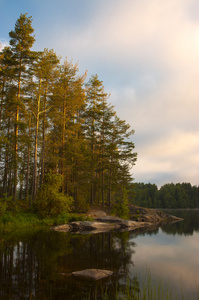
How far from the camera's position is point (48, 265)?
8.70m

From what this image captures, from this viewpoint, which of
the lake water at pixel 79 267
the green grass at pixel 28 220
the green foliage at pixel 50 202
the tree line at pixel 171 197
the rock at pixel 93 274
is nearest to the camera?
the lake water at pixel 79 267

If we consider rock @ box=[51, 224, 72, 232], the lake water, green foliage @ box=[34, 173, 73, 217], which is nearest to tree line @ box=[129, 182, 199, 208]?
green foliage @ box=[34, 173, 73, 217]

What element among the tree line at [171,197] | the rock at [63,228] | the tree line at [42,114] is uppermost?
the tree line at [42,114]

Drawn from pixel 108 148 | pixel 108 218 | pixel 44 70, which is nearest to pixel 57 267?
pixel 108 218

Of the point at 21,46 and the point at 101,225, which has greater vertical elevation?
the point at 21,46

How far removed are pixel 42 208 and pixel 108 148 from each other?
17385mm

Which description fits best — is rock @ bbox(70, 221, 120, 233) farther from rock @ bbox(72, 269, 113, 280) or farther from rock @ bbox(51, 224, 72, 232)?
rock @ bbox(72, 269, 113, 280)

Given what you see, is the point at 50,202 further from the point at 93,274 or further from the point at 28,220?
the point at 93,274

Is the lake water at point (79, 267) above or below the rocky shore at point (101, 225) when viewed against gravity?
above

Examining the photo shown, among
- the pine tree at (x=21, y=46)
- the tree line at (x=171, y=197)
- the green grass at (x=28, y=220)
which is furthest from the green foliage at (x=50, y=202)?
the tree line at (x=171, y=197)

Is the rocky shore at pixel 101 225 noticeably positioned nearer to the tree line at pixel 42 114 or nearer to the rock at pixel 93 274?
the tree line at pixel 42 114

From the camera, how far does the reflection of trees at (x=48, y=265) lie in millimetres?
6207

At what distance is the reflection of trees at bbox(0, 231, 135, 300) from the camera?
6.21 metres

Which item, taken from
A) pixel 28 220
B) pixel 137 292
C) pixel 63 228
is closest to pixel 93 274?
pixel 137 292
